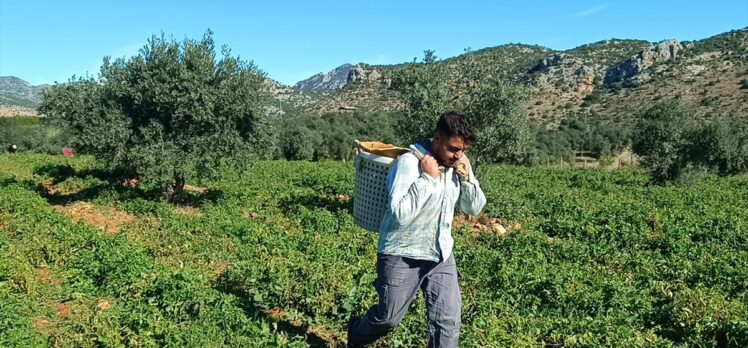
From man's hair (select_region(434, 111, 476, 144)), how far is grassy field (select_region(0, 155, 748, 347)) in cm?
239

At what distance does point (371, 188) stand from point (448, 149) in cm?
87

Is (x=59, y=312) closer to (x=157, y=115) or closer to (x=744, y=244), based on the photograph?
(x=157, y=115)

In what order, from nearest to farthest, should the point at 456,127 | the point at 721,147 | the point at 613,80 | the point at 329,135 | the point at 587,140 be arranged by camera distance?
the point at 456,127, the point at 721,147, the point at 329,135, the point at 587,140, the point at 613,80

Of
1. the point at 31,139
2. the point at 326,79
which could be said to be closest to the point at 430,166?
the point at 31,139

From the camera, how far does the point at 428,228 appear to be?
14.0ft

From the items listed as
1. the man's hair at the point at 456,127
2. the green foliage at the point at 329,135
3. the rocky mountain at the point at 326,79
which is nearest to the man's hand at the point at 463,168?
the man's hair at the point at 456,127

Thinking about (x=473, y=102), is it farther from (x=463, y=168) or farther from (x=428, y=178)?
(x=428, y=178)

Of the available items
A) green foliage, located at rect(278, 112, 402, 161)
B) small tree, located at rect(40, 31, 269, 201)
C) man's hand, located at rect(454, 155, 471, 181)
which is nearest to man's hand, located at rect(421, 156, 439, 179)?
man's hand, located at rect(454, 155, 471, 181)

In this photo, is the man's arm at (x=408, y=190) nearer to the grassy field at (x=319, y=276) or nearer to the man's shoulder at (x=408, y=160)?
the man's shoulder at (x=408, y=160)

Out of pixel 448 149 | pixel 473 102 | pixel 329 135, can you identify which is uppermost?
pixel 473 102

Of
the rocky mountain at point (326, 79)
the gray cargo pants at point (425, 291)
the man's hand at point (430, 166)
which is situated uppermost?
the rocky mountain at point (326, 79)

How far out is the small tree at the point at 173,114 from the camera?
48.8 feet

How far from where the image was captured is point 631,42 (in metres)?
97.2

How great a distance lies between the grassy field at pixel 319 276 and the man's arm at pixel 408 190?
194cm
